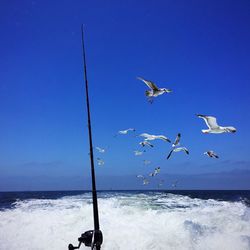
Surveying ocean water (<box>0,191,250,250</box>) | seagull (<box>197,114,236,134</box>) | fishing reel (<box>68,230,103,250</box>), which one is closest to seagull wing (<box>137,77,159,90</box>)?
seagull (<box>197,114,236,134</box>)

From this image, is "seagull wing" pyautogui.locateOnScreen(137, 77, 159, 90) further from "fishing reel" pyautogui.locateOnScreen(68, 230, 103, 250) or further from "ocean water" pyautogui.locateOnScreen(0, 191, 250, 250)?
"ocean water" pyautogui.locateOnScreen(0, 191, 250, 250)

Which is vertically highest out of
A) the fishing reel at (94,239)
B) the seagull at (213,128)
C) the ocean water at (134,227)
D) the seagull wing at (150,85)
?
the seagull wing at (150,85)

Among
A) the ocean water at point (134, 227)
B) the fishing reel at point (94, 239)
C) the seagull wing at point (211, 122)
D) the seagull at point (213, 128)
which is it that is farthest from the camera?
the ocean water at point (134, 227)

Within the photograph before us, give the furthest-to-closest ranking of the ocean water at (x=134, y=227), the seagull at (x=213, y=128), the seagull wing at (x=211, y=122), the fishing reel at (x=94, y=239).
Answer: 1. the ocean water at (x=134, y=227)
2. the seagull wing at (x=211, y=122)
3. the seagull at (x=213, y=128)
4. the fishing reel at (x=94, y=239)

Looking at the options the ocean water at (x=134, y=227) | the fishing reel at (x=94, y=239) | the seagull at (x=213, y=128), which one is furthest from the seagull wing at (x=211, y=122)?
the ocean water at (x=134, y=227)

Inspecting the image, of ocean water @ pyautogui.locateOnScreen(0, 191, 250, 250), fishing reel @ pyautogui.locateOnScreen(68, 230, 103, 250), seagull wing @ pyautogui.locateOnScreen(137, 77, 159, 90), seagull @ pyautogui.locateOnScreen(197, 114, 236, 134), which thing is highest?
seagull wing @ pyautogui.locateOnScreen(137, 77, 159, 90)

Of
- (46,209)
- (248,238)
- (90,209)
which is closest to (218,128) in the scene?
(248,238)

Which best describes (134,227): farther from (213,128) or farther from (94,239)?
(94,239)

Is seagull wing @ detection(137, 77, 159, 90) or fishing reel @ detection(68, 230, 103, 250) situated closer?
fishing reel @ detection(68, 230, 103, 250)

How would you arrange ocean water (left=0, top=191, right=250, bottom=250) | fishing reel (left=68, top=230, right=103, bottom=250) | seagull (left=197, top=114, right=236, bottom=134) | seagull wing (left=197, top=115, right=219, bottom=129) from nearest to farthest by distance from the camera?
fishing reel (left=68, top=230, right=103, bottom=250), seagull (left=197, top=114, right=236, bottom=134), seagull wing (left=197, top=115, right=219, bottom=129), ocean water (left=0, top=191, right=250, bottom=250)

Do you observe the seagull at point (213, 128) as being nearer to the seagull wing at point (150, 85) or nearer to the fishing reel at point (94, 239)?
the seagull wing at point (150, 85)

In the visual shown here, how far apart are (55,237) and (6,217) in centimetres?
487

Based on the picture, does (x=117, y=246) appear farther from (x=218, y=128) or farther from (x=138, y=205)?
(x=218, y=128)

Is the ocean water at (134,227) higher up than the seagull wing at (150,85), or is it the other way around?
the seagull wing at (150,85)
